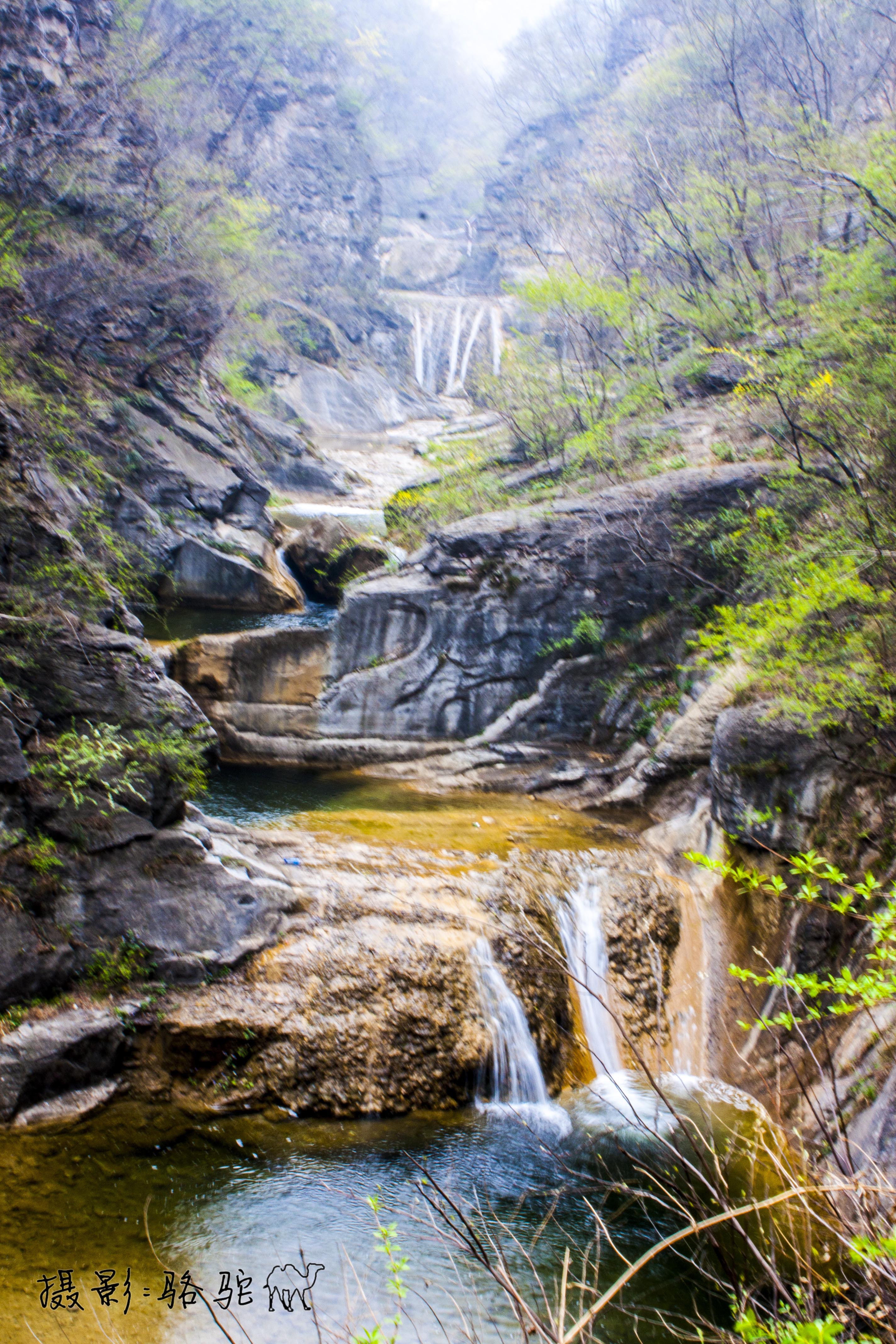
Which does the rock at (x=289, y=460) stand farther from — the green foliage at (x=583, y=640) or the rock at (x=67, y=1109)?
the rock at (x=67, y=1109)

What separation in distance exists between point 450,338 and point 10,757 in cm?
A: 3614

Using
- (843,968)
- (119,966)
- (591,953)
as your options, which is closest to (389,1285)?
(843,968)

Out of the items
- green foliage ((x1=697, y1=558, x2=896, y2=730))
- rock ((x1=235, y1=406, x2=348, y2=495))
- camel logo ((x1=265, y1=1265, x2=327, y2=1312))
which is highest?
rock ((x1=235, y1=406, x2=348, y2=495))

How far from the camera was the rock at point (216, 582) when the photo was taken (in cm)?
1485

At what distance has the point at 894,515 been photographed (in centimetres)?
687

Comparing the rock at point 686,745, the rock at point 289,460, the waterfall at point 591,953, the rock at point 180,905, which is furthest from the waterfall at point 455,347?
the rock at point 180,905

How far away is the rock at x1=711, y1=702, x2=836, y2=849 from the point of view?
6.95 meters

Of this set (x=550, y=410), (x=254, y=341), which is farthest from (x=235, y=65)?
(x=550, y=410)

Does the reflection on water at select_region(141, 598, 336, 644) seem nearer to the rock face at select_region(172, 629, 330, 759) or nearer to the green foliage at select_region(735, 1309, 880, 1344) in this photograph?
the rock face at select_region(172, 629, 330, 759)

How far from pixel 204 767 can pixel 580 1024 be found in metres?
4.14

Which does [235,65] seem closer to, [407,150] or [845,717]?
[407,150]

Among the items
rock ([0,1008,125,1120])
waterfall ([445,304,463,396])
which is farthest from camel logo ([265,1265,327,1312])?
waterfall ([445,304,463,396])

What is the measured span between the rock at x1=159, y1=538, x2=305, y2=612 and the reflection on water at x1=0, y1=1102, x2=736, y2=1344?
10.9 meters

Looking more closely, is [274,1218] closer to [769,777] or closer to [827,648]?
[769,777]
